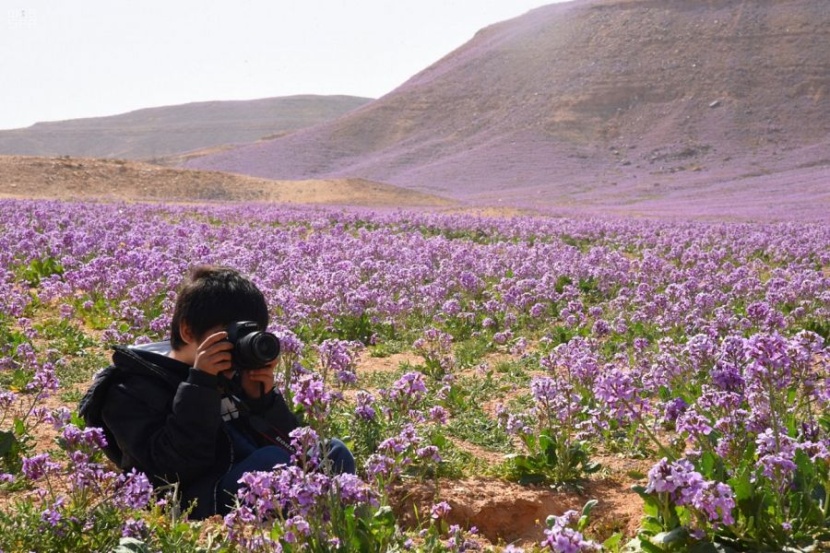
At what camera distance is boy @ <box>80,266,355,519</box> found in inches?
161

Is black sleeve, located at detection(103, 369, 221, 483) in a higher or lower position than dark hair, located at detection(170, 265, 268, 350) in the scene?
lower

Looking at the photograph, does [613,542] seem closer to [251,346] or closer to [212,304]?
[251,346]

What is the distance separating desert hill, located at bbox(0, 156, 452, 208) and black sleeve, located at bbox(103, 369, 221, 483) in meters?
34.0

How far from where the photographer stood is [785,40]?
78.0 metres

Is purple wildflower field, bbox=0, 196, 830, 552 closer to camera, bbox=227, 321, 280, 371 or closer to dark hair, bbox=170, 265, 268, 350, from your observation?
camera, bbox=227, 321, 280, 371

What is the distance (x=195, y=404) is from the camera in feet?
13.1

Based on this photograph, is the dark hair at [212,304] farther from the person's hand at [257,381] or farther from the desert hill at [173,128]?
the desert hill at [173,128]

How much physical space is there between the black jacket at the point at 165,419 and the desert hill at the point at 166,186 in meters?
33.9

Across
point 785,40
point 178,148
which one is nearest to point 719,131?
point 785,40

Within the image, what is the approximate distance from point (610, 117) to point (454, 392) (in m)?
71.4

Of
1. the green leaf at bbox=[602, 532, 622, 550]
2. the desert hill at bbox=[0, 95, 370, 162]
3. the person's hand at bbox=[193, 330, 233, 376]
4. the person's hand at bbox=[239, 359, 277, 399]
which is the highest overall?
the desert hill at bbox=[0, 95, 370, 162]

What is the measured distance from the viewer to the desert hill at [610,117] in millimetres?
59031

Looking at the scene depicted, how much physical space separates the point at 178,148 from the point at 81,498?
153 meters

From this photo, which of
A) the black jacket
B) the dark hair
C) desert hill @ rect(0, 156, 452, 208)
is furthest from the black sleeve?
desert hill @ rect(0, 156, 452, 208)
